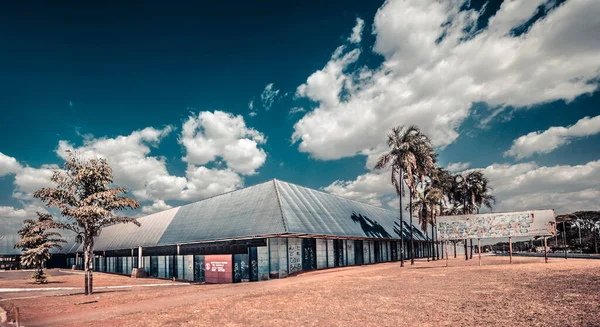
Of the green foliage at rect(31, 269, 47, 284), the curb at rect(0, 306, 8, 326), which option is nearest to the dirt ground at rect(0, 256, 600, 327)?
the curb at rect(0, 306, 8, 326)

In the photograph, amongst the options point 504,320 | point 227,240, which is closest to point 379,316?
point 504,320

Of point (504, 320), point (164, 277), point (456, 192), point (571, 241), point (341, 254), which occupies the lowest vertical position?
point (571, 241)

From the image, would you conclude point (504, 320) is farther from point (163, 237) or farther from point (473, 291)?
point (163, 237)

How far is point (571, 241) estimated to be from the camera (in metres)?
112

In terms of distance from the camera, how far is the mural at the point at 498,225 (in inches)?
1331

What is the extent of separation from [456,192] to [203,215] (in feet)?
144

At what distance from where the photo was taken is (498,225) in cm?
3553

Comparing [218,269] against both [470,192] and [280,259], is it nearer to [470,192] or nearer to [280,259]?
[280,259]

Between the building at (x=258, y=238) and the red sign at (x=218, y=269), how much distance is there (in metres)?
0.10

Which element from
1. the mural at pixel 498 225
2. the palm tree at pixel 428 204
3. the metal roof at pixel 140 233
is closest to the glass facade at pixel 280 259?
the metal roof at pixel 140 233

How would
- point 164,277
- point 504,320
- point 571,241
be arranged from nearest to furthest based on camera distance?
point 504,320, point 164,277, point 571,241

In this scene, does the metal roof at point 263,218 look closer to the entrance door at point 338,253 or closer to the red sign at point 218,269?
the entrance door at point 338,253

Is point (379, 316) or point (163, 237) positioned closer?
point (379, 316)

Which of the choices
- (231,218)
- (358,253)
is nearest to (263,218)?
(231,218)
